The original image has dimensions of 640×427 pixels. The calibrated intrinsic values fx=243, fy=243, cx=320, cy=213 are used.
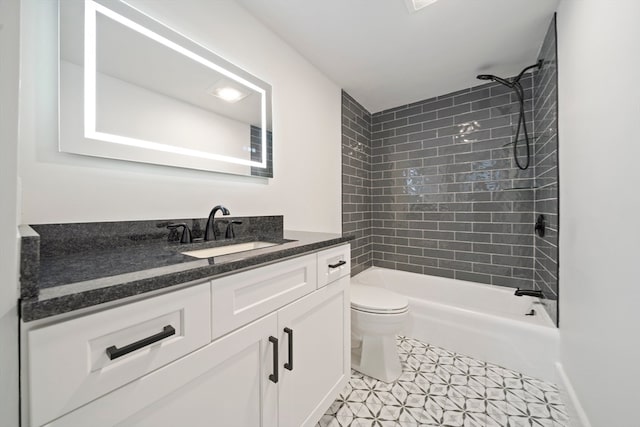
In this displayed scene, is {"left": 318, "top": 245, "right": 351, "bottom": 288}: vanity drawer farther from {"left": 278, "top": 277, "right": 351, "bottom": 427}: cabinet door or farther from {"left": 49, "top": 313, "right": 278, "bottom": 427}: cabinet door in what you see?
{"left": 49, "top": 313, "right": 278, "bottom": 427}: cabinet door

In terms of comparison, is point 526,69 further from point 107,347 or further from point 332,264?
point 107,347

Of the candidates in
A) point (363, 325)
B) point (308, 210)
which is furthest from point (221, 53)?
point (363, 325)

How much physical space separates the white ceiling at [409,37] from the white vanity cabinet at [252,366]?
144 centimetres

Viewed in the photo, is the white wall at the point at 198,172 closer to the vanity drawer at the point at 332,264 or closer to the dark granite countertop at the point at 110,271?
the dark granite countertop at the point at 110,271

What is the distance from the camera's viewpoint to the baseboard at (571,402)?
1.14m

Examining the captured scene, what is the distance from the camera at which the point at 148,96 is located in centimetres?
110

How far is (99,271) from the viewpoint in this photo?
60 centimetres

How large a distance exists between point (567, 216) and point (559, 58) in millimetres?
979

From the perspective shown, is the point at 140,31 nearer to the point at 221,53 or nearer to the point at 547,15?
the point at 221,53

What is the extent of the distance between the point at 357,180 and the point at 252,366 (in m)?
2.15

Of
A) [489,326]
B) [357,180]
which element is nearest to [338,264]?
[489,326]

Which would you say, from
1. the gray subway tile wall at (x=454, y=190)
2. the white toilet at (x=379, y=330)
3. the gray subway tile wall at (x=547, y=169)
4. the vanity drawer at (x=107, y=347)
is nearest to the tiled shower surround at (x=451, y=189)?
the gray subway tile wall at (x=454, y=190)

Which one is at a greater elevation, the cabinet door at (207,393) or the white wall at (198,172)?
the white wall at (198,172)

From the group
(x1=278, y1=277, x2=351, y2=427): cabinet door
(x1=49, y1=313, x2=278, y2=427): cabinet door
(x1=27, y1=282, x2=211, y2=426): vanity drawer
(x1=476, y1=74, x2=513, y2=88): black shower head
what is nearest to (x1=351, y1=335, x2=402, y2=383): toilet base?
(x1=278, y1=277, x2=351, y2=427): cabinet door
